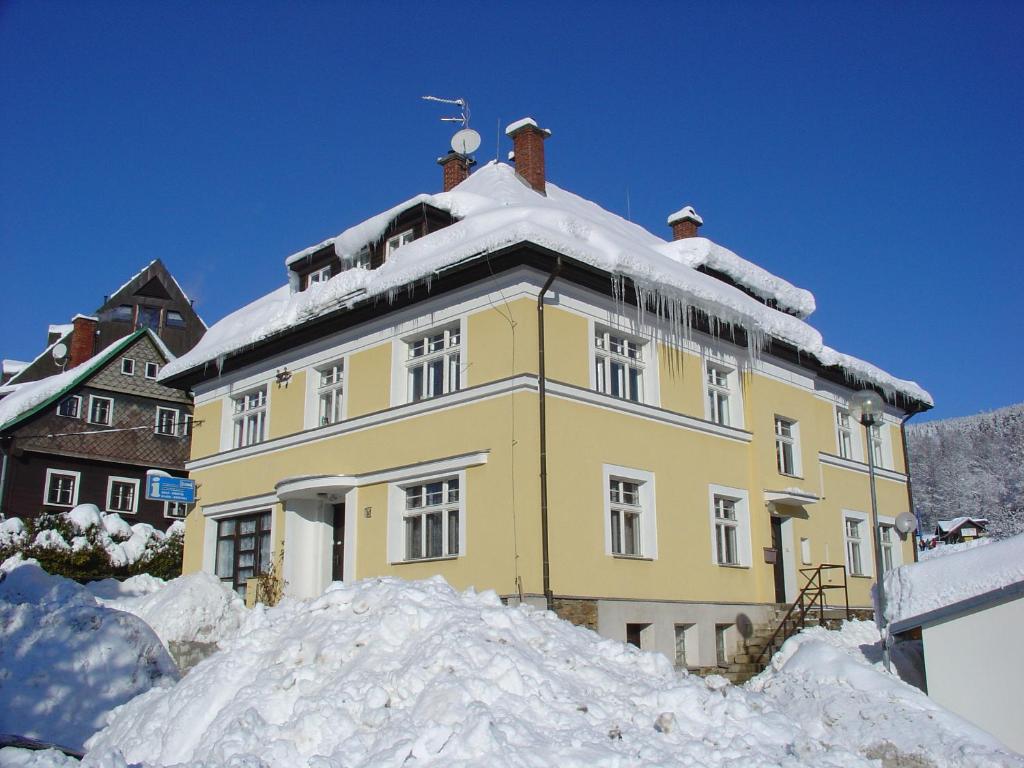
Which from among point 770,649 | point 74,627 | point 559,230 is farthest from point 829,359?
point 74,627

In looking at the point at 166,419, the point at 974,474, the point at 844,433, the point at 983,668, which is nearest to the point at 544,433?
the point at 983,668

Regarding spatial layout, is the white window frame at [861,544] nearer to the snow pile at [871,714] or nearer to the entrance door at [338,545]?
the snow pile at [871,714]

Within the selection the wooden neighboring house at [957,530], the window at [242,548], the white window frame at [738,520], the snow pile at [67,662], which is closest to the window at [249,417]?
the window at [242,548]

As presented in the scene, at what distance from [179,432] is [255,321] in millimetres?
16496

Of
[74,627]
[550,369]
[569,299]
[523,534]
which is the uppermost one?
[569,299]

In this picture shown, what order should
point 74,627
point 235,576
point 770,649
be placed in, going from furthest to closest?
1. point 235,576
2. point 770,649
3. point 74,627

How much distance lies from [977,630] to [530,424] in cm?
720

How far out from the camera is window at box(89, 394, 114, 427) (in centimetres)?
3547

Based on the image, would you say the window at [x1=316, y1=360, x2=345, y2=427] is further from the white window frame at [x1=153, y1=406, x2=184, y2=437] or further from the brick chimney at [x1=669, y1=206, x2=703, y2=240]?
the white window frame at [x1=153, y1=406, x2=184, y2=437]

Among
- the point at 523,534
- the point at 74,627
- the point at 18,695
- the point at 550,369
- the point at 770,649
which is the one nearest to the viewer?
the point at 18,695

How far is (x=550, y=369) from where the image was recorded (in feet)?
55.2

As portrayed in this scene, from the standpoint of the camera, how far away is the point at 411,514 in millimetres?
17922

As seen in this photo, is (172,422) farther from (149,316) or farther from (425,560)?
(425,560)

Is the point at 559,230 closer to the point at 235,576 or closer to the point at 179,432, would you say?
the point at 235,576
